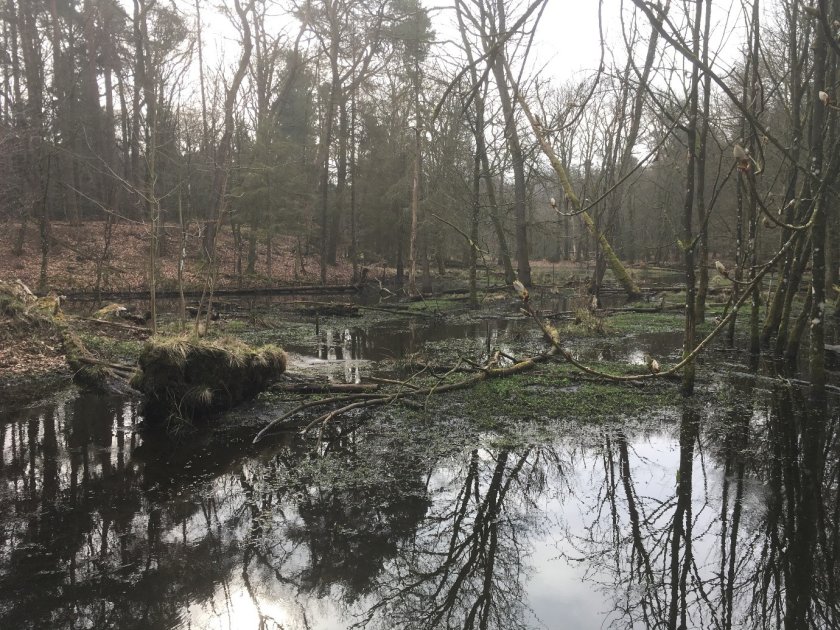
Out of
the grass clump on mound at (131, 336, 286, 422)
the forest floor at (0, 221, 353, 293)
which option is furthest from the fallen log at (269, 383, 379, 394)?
the forest floor at (0, 221, 353, 293)

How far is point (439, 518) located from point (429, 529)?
0.64ft

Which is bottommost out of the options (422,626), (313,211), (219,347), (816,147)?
(422,626)

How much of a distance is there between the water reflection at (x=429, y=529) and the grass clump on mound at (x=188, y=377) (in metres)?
0.56

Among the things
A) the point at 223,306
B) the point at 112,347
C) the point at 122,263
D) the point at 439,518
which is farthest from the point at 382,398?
the point at 122,263

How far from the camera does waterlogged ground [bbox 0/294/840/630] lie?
11.3 ft

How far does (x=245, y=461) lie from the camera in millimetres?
5809

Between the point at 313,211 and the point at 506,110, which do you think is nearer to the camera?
the point at 506,110

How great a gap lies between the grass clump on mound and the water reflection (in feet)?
1.83

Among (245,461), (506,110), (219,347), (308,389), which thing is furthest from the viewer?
(506,110)

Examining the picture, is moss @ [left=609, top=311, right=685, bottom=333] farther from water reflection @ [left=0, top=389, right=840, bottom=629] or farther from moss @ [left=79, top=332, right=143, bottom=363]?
moss @ [left=79, top=332, right=143, bottom=363]

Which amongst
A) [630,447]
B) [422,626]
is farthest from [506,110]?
[422,626]

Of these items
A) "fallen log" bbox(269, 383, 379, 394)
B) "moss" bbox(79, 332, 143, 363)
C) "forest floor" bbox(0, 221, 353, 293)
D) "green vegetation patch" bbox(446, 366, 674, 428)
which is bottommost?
"green vegetation patch" bbox(446, 366, 674, 428)

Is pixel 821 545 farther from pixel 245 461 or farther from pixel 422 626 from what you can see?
pixel 245 461

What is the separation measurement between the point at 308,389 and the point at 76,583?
14.5 ft
